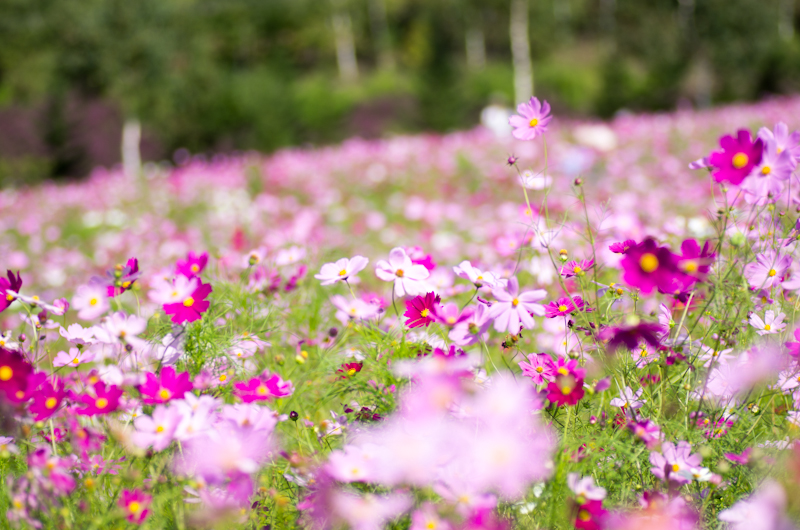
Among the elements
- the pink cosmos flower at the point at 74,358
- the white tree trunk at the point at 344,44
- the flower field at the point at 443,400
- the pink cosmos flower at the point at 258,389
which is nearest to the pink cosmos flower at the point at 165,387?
the flower field at the point at 443,400

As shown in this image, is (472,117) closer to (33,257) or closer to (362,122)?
(362,122)

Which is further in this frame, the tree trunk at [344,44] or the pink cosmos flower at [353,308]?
the tree trunk at [344,44]

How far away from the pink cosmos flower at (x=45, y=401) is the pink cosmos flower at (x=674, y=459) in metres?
0.93

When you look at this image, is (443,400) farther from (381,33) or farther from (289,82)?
(381,33)

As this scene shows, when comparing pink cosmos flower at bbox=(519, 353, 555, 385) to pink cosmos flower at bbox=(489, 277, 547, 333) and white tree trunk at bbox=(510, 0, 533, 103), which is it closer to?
pink cosmos flower at bbox=(489, 277, 547, 333)

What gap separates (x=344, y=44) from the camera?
93.6ft

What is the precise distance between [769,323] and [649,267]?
0.41 m

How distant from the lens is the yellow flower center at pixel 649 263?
810mm

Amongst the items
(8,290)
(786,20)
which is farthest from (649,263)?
(786,20)

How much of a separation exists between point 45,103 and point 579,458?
18.1 meters

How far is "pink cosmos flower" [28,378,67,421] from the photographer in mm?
848

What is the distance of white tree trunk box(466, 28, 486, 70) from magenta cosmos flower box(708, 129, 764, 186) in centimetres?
2647

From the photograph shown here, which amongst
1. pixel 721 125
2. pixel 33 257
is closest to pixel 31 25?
pixel 33 257

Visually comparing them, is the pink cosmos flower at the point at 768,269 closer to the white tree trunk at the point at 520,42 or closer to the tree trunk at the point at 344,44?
the white tree trunk at the point at 520,42
